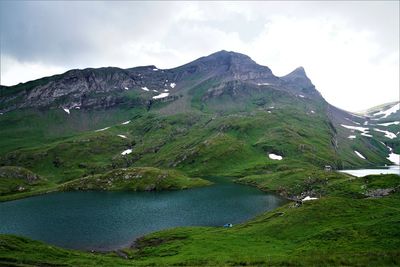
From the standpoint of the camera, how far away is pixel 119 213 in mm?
127625

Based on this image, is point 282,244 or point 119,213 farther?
point 119,213

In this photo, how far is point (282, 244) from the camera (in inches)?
2717

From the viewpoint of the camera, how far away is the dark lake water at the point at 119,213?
→ 9794cm

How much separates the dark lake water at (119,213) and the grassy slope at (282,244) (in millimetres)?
16034

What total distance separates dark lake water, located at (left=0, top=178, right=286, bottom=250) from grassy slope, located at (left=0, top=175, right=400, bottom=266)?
1603 centimetres

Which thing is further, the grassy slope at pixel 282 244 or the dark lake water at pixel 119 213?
the dark lake water at pixel 119 213

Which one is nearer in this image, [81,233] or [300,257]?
[300,257]

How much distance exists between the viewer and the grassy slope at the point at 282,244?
5628cm

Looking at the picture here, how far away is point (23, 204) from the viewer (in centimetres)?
15788

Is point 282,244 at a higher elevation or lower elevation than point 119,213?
lower

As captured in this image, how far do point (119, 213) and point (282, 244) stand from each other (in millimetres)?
74814

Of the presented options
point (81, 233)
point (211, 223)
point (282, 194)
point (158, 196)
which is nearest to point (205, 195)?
point (158, 196)

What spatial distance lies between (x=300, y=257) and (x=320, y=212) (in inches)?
1060

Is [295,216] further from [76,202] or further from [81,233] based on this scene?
[76,202]
